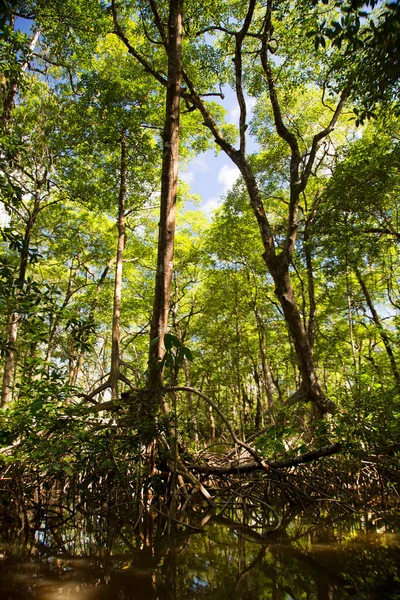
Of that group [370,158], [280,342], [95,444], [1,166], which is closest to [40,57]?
[1,166]

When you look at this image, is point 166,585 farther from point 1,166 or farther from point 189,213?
point 189,213

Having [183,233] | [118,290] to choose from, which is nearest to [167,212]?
[118,290]

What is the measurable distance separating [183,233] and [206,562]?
14.0 metres

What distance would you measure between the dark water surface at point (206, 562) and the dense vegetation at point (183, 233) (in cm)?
63

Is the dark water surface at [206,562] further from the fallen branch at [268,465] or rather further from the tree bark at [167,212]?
the tree bark at [167,212]

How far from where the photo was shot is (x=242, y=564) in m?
2.56

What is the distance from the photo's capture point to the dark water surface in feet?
6.91

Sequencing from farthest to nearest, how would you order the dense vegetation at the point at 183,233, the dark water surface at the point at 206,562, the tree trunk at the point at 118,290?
the tree trunk at the point at 118,290 < the dense vegetation at the point at 183,233 < the dark water surface at the point at 206,562

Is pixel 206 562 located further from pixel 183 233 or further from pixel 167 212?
pixel 183 233

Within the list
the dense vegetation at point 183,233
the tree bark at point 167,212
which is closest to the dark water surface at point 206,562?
the dense vegetation at point 183,233

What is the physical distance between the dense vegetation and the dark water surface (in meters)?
0.63

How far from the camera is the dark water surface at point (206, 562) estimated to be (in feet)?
6.91

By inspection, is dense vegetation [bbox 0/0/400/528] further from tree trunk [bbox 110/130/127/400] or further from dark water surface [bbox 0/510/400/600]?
dark water surface [bbox 0/510/400/600]

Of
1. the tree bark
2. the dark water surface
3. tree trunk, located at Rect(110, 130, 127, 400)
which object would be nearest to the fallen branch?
the dark water surface
